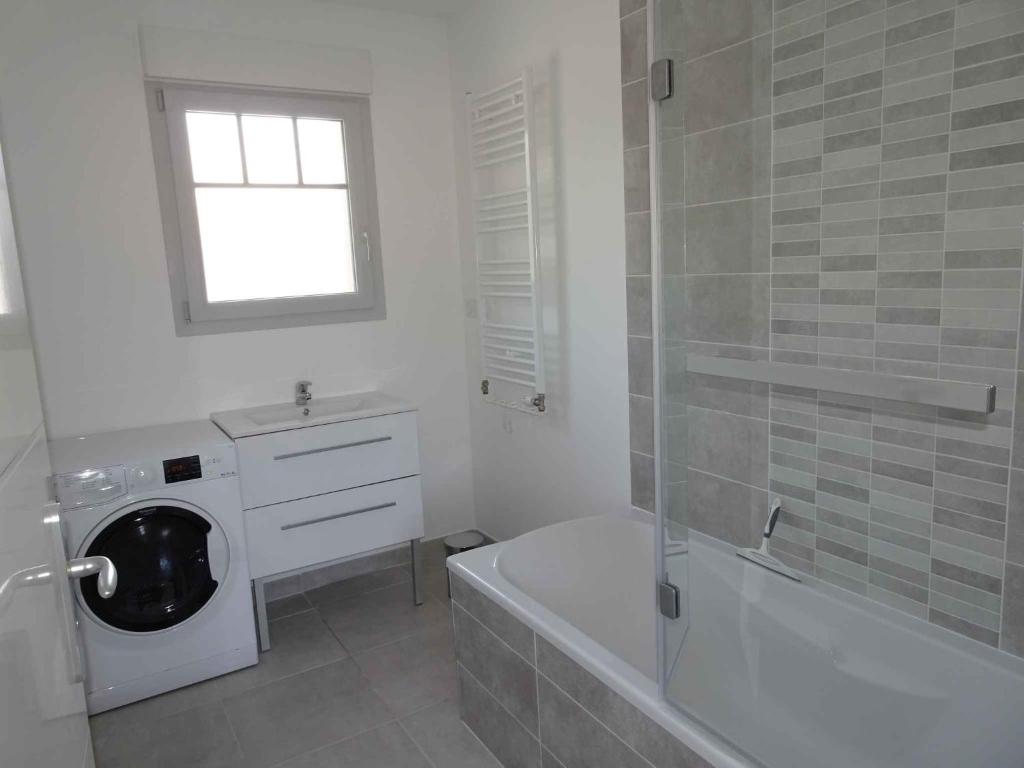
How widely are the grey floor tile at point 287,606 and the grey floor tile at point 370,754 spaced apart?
3.29ft

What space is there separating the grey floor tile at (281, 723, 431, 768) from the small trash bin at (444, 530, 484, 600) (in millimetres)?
1171

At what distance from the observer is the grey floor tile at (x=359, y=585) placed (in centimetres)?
342

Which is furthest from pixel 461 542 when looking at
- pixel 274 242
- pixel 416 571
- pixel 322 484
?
pixel 274 242

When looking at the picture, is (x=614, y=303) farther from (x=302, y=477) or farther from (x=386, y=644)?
(x=386, y=644)

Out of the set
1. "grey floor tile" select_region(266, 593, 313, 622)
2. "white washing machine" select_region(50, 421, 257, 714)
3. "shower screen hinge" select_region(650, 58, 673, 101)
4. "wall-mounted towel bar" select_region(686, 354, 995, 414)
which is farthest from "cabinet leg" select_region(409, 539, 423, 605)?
"shower screen hinge" select_region(650, 58, 673, 101)

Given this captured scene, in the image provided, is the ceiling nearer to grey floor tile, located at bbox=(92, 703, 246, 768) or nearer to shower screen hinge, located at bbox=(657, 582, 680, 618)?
shower screen hinge, located at bbox=(657, 582, 680, 618)

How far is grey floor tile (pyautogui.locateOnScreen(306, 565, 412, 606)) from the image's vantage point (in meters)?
3.42

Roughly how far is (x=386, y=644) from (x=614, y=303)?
1627 millimetres

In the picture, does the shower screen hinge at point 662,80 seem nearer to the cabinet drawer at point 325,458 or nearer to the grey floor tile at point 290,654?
the cabinet drawer at point 325,458

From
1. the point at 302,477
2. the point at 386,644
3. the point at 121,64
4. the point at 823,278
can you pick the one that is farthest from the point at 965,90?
the point at 121,64

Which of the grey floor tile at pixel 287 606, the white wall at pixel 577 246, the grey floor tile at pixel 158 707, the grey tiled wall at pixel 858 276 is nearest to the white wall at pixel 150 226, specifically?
the white wall at pixel 577 246

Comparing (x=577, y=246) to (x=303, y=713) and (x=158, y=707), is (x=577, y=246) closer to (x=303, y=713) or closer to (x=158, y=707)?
(x=303, y=713)

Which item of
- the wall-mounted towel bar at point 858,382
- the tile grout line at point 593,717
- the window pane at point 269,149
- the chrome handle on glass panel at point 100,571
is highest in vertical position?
the window pane at point 269,149

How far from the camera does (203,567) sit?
105 inches
